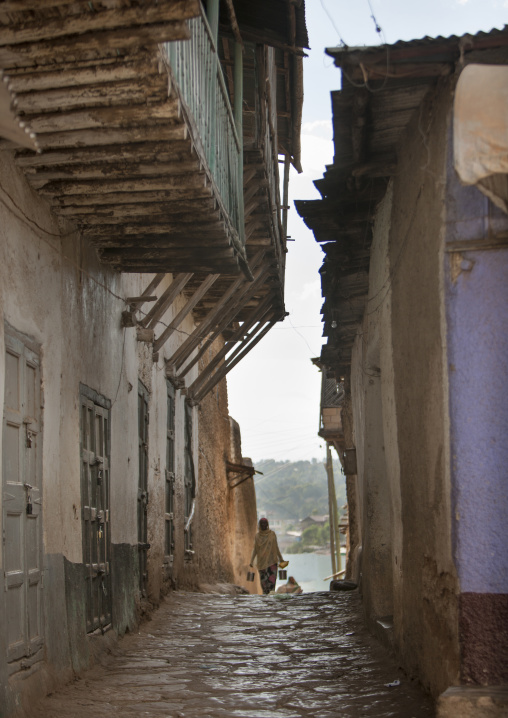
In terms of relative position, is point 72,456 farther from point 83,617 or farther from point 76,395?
point 83,617

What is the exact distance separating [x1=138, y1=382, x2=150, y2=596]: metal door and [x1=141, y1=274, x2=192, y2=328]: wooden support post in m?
0.81

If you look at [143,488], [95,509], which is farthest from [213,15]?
[143,488]

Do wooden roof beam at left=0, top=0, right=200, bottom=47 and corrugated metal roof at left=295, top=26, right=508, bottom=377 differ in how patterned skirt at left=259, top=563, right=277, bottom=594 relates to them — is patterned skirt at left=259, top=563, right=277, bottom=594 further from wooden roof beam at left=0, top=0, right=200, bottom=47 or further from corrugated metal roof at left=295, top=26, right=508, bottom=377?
wooden roof beam at left=0, top=0, right=200, bottom=47

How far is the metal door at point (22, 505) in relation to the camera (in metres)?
5.17

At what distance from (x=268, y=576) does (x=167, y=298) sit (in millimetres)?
6329

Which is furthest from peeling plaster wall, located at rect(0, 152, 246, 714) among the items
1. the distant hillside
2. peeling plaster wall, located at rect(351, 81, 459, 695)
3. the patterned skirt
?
the distant hillside

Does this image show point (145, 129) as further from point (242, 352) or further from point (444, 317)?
point (242, 352)

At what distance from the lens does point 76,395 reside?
6984 millimetres

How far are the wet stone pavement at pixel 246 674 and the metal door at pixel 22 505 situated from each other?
0.50 metres

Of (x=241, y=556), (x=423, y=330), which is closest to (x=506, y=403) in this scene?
(x=423, y=330)

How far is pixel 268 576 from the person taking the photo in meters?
13.9

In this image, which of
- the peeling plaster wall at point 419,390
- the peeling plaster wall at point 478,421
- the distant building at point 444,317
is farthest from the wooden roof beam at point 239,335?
the peeling plaster wall at point 478,421

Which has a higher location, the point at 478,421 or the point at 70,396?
the point at 70,396

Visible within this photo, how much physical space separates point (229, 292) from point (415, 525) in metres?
5.61
